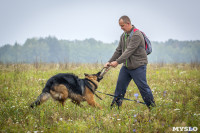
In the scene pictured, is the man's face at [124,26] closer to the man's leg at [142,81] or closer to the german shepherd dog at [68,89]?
the man's leg at [142,81]

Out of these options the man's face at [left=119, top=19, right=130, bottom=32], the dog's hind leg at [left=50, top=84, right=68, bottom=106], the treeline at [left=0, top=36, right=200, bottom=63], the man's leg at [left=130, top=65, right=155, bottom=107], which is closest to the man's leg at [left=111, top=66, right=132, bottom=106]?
the man's leg at [left=130, top=65, right=155, bottom=107]

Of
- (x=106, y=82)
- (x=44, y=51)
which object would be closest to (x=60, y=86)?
(x=106, y=82)

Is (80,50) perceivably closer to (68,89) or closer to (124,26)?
(68,89)

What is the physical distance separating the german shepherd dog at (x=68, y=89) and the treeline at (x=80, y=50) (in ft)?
250

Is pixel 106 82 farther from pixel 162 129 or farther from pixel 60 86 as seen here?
pixel 162 129

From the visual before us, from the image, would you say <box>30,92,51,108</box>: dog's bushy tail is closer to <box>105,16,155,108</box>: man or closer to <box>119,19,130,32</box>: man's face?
<box>105,16,155,108</box>: man

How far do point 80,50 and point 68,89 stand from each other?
109318 millimetres

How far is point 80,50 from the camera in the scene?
370 feet

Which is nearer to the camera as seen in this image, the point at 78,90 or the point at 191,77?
the point at 78,90

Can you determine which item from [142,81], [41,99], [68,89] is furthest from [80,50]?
[142,81]

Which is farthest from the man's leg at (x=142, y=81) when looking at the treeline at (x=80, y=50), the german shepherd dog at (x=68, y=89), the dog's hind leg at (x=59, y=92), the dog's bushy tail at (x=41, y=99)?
the treeline at (x=80, y=50)

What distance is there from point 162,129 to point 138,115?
2.29 ft

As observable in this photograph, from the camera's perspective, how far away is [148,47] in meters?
4.42

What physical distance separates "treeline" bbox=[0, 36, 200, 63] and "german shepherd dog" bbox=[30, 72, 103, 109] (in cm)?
7633
